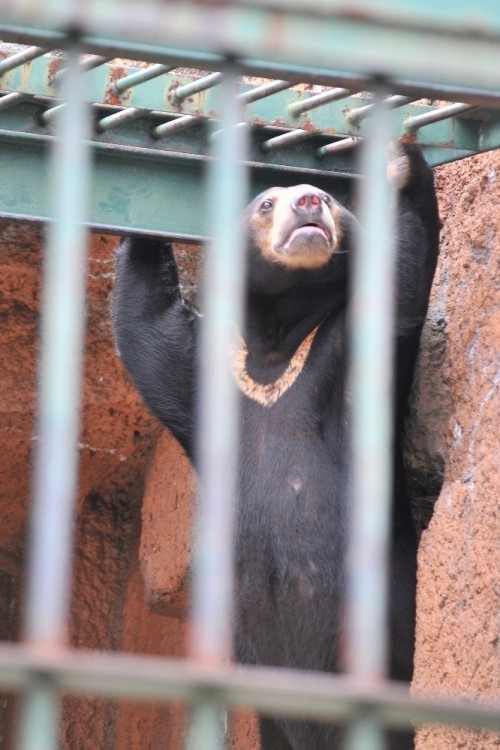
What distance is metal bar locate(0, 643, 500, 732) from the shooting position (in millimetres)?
1737

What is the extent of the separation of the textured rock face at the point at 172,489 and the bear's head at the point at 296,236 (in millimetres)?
299

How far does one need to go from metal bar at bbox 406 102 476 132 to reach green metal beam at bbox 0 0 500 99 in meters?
1.39

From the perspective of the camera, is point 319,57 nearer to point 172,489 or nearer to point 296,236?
point 296,236

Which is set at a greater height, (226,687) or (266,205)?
(266,205)

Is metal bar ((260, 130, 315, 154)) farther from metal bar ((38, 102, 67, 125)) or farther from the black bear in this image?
metal bar ((38, 102, 67, 125))

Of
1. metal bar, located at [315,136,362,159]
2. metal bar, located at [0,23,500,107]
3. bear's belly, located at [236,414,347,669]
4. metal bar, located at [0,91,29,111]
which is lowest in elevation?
bear's belly, located at [236,414,347,669]

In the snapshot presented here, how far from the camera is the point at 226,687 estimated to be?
5.86 ft

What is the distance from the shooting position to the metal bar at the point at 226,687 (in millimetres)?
1737

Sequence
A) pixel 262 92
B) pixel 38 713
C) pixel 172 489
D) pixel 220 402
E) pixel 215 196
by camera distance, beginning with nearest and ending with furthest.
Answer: pixel 38 713
pixel 220 402
pixel 215 196
pixel 262 92
pixel 172 489

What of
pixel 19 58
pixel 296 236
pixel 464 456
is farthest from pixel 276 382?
pixel 19 58

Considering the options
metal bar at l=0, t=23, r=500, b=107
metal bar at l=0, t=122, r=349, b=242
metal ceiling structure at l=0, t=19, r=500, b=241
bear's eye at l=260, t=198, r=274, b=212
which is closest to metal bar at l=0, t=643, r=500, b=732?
metal bar at l=0, t=23, r=500, b=107

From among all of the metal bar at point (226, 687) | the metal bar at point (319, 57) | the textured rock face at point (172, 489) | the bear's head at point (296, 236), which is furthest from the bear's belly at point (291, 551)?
the metal bar at point (226, 687)

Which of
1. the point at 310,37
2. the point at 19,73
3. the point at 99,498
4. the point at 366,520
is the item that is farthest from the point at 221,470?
the point at 99,498

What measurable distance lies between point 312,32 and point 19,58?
162 cm
